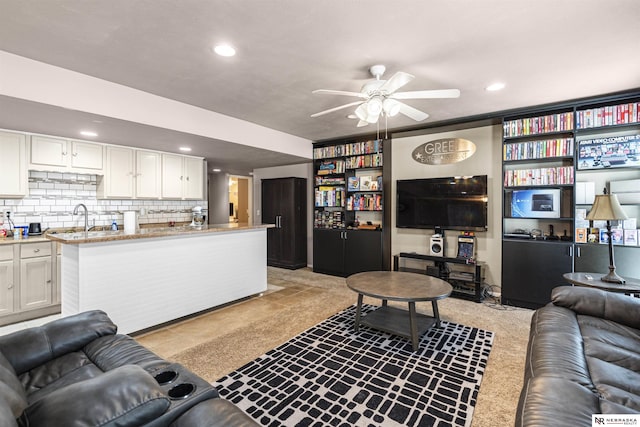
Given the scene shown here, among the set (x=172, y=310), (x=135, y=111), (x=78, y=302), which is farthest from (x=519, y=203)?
(x=78, y=302)

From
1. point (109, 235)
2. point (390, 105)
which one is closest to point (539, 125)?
point (390, 105)

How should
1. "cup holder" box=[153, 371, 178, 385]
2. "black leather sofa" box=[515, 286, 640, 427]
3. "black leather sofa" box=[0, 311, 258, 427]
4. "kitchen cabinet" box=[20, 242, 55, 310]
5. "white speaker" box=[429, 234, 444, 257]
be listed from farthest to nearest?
"white speaker" box=[429, 234, 444, 257] < "kitchen cabinet" box=[20, 242, 55, 310] < "cup holder" box=[153, 371, 178, 385] < "black leather sofa" box=[515, 286, 640, 427] < "black leather sofa" box=[0, 311, 258, 427]

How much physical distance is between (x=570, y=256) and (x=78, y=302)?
5126 mm

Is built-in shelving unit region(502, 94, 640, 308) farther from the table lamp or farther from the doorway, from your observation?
the doorway

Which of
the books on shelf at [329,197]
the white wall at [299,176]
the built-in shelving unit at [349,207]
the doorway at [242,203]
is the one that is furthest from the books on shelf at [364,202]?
the doorway at [242,203]

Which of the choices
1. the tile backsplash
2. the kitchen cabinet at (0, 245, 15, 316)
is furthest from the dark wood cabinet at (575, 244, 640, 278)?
the kitchen cabinet at (0, 245, 15, 316)

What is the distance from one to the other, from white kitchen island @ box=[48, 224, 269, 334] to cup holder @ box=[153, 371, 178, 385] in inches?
70.8

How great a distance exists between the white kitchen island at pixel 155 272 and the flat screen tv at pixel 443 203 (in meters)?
2.37

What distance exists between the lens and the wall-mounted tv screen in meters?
3.71

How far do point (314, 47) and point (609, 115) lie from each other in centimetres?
341

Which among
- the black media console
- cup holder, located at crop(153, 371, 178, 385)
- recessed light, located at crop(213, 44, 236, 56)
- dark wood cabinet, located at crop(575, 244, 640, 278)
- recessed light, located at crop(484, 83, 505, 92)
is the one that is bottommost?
the black media console

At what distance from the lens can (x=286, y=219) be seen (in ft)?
20.0

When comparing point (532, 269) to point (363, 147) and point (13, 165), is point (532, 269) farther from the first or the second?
point (13, 165)

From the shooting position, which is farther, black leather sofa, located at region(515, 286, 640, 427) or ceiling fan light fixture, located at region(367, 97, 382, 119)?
ceiling fan light fixture, located at region(367, 97, 382, 119)
